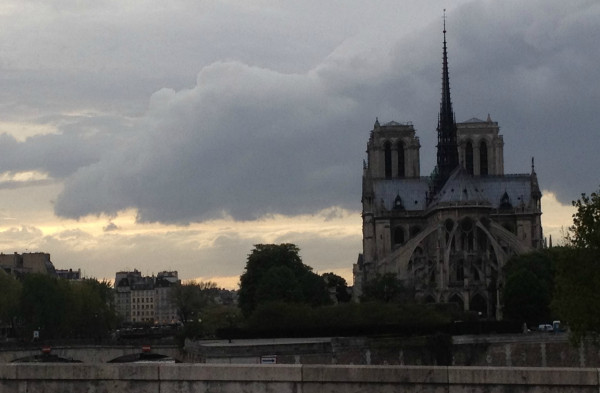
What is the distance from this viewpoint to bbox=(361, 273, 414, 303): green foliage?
121875mm

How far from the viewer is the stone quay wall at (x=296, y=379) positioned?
2136 cm

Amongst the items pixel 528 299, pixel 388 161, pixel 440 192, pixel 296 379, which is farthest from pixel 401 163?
pixel 296 379

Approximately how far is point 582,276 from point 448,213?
82.6 m

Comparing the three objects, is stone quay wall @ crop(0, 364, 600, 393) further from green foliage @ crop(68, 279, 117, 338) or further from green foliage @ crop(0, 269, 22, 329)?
green foliage @ crop(68, 279, 117, 338)

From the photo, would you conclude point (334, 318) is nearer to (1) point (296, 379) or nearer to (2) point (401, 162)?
(1) point (296, 379)

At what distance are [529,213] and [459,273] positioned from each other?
Answer: 1505 centimetres

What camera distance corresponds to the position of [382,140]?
152625 millimetres

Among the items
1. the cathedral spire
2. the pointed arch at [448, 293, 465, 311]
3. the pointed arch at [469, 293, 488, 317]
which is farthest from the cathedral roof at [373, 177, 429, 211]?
the pointed arch at [469, 293, 488, 317]

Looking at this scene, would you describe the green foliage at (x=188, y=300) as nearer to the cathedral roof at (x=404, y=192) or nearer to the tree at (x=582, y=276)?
the cathedral roof at (x=404, y=192)

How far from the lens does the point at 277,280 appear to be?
348ft

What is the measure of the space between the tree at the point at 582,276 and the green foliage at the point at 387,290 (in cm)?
6768

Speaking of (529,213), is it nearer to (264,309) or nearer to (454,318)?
(454,318)

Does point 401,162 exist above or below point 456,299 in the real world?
above

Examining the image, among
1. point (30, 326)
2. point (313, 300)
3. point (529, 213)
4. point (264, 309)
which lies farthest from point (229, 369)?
point (529, 213)
